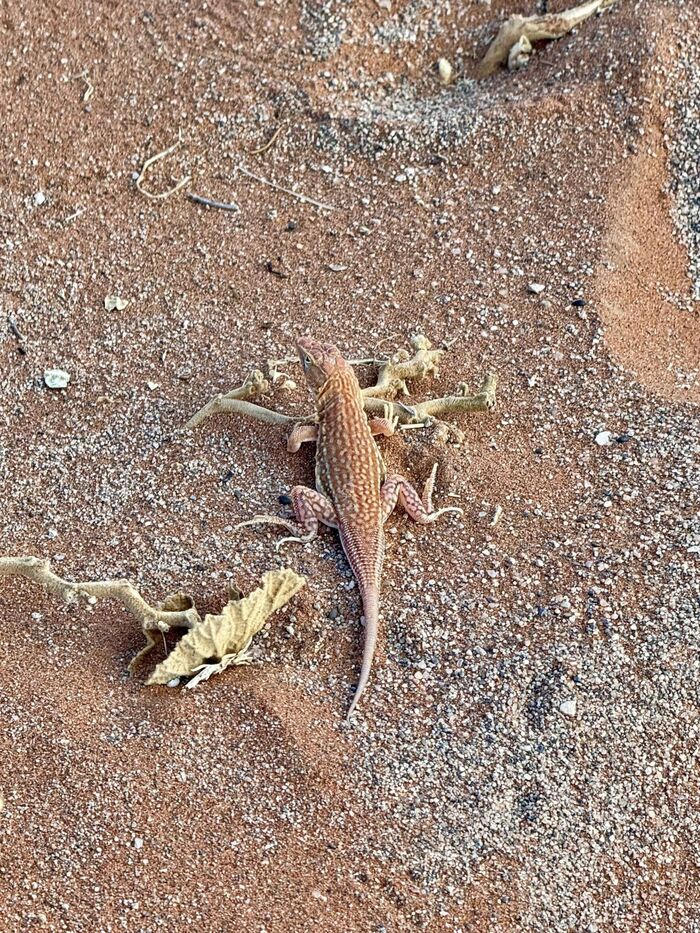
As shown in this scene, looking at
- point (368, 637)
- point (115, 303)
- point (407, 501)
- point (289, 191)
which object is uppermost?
point (289, 191)

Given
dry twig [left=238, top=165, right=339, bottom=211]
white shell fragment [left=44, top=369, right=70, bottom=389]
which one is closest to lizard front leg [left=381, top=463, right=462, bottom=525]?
white shell fragment [left=44, top=369, right=70, bottom=389]

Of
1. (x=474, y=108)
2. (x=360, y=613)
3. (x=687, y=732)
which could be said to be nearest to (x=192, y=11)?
(x=474, y=108)

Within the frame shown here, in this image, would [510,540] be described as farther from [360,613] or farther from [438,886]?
[438,886]

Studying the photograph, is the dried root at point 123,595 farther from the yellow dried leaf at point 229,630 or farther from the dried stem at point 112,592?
the yellow dried leaf at point 229,630

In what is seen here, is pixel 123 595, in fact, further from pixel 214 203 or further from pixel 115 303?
pixel 214 203

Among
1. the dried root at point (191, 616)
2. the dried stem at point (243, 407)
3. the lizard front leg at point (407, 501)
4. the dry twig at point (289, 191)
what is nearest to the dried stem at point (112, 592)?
the dried root at point (191, 616)

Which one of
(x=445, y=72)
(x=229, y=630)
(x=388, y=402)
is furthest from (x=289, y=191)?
(x=229, y=630)
